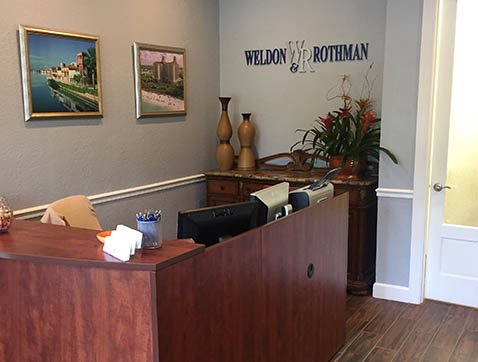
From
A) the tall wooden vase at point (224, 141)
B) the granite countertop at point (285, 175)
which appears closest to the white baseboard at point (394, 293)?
the granite countertop at point (285, 175)

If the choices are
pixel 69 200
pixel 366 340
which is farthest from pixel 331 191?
pixel 69 200

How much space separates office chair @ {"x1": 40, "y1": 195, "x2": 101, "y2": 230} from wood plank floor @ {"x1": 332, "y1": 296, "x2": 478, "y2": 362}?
5.64 feet

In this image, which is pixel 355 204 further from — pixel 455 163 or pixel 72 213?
pixel 72 213

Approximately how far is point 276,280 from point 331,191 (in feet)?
2.81

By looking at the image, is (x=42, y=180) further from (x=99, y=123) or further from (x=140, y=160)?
(x=140, y=160)

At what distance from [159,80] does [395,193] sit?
2060 mm

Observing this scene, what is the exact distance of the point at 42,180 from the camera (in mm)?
3354

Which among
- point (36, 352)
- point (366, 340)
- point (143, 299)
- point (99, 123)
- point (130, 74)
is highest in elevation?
point (130, 74)

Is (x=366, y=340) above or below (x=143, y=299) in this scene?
below

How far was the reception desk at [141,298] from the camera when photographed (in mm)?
→ 1642

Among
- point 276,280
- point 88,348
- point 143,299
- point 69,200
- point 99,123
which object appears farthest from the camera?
point 99,123

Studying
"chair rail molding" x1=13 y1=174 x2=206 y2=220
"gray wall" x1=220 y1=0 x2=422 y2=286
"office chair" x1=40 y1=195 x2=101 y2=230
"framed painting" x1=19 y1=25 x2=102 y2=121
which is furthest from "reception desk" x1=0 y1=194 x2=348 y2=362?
"gray wall" x1=220 y1=0 x2=422 y2=286

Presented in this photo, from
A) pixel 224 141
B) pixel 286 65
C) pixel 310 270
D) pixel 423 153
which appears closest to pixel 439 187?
pixel 423 153

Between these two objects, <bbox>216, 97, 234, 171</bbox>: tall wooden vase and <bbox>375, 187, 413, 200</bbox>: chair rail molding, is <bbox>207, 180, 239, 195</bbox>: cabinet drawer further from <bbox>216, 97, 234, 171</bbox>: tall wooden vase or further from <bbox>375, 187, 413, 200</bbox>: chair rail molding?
<bbox>375, 187, 413, 200</bbox>: chair rail molding
